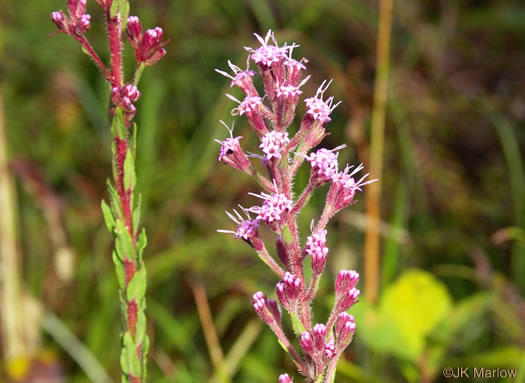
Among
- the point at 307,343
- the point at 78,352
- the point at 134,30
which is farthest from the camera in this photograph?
the point at 78,352

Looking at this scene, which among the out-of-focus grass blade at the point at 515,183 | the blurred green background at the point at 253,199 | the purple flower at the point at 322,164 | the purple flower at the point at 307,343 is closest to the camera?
the purple flower at the point at 307,343

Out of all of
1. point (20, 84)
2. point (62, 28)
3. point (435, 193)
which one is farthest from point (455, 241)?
point (20, 84)

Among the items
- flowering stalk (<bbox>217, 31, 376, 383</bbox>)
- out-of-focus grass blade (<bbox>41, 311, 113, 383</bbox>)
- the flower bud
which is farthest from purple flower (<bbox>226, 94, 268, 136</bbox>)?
out-of-focus grass blade (<bbox>41, 311, 113, 383</bbox>)

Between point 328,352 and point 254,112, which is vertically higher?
point 254,112

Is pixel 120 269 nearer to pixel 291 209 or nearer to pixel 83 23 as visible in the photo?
pixel 291 209

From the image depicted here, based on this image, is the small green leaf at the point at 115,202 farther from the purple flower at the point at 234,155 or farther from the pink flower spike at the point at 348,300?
the pink flower spike at the point at 348,300

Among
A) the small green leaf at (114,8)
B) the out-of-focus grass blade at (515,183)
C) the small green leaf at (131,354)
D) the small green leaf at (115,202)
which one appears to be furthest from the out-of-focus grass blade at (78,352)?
the out-of-focus grass blade at (515,183)

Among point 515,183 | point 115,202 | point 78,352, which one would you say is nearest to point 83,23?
point 115,202

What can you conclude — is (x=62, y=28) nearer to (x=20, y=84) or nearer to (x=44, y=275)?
(x=44, y=275)
